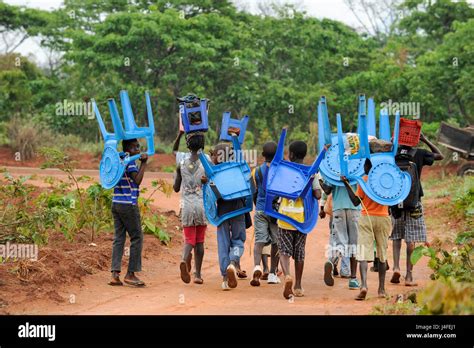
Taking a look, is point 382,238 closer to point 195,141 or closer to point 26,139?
point 195,141

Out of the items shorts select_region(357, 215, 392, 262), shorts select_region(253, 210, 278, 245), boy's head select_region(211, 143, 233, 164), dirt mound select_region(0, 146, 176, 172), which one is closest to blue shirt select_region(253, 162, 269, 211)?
shorts select_region(253, 210, 278, 245)

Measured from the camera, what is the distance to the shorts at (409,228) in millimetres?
10203

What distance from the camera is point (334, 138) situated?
974 cm

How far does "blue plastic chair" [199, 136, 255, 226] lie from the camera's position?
9648 millimetres

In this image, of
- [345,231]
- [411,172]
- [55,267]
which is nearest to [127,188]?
[55,267]

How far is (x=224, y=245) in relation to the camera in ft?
32.1

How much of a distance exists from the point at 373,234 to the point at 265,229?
1459 millimetres

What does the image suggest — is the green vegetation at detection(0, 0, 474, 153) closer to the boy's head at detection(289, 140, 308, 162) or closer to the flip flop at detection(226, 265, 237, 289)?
the boy's head at detection(289, 140, 308, 162)

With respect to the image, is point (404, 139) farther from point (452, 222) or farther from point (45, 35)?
point (45, 35)

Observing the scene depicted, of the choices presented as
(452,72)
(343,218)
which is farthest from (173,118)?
(343,218)

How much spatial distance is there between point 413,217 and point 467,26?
16.9 metres

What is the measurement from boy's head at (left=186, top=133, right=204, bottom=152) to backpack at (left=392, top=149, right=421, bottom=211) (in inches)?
90.9

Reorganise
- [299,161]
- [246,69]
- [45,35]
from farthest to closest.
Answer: [45,35] → [246,69] → [299,161]

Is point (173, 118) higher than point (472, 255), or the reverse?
point (173, 118)
